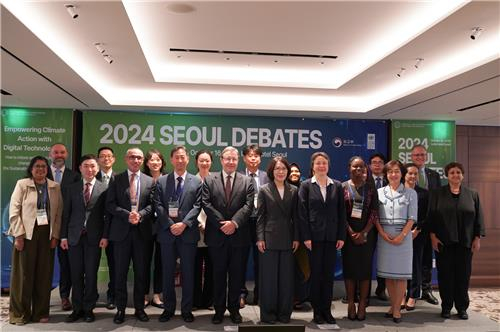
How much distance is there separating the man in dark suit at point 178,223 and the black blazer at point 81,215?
55cm

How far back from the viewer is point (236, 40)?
408cm

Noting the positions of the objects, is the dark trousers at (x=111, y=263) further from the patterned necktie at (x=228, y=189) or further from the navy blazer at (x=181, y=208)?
the patterned necktie at (x=228, y=189)

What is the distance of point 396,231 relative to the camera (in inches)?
170

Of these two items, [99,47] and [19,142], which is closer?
[99,47]

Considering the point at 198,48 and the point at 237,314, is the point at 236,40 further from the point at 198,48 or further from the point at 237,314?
the point at 237,314

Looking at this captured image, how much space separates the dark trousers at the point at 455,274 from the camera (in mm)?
4547

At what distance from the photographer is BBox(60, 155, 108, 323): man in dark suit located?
13.5 ft

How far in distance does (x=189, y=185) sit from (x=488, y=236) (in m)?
5.28

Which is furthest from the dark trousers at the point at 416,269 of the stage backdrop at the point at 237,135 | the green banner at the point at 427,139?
the green banner at the point at 427,139

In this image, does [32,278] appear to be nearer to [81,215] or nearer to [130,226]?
[81,215]

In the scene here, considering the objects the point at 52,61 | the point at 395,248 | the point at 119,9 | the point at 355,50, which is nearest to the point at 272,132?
the point at 355,50

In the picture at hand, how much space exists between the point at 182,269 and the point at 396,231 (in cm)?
213

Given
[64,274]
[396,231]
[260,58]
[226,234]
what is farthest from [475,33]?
[64,274]

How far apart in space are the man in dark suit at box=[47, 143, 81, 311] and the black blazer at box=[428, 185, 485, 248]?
386cm
